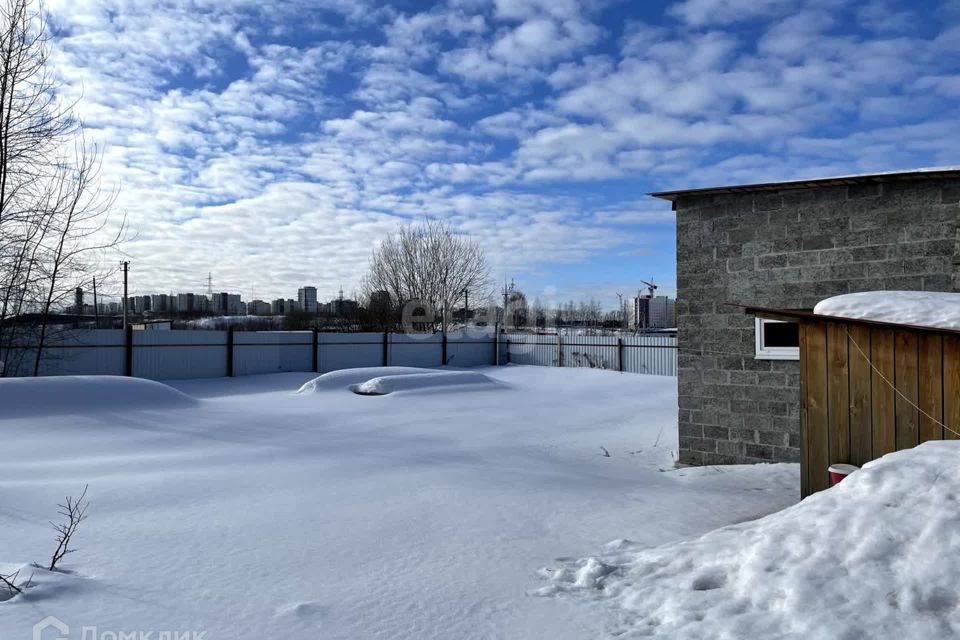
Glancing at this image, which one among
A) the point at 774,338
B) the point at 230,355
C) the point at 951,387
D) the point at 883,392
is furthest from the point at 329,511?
the point at 230,355

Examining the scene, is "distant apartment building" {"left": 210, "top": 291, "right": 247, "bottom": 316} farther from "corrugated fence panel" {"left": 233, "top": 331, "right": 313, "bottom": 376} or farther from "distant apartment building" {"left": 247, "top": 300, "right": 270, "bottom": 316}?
"corrugated fence panel" {"left": 233, "top": 331, "right": 313, "bottom": 376}

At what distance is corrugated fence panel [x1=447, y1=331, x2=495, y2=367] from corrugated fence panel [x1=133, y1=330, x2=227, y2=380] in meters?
9.03

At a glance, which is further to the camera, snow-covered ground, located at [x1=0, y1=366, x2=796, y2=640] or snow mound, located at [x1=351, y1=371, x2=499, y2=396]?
snow mound, located at [x1=351, y1=371, x2=499, y2=396]

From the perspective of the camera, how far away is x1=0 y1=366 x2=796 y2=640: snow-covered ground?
3426 millimetres

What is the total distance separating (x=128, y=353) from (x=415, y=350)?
1012 cm

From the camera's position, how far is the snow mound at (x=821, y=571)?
304 cm

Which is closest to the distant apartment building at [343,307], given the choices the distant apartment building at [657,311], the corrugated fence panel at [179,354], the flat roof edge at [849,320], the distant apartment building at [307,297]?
the distant apartment building at [307,297]

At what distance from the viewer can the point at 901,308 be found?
531 centimetres

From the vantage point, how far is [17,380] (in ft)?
36.2

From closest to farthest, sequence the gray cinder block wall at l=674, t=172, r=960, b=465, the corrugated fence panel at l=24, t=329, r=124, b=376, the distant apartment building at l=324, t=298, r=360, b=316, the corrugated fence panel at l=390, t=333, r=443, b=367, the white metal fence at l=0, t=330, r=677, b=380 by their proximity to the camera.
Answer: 1. the gray cinder block wall at l=674, t=172, r=960, b=465
2. the corrugated fence panel at l=24, t=329, r=124, b=376
3. the white metal fence at l=0, t=330, r=677, b=380
4. the corrugated fence panel at l=390, t=333, r=443, b=367
5. the distant apartment building at l=324, t=298, r=360, b=316

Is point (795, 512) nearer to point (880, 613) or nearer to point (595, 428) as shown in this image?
point (880, 613)

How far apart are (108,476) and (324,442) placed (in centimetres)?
310

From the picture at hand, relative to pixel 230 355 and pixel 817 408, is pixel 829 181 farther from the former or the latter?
pixel 230 355

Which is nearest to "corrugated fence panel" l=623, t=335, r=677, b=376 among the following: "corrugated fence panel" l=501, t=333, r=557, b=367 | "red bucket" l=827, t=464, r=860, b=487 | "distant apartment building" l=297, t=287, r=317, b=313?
"corrugated fence panel" l=501, t=333, r=557, b=367
